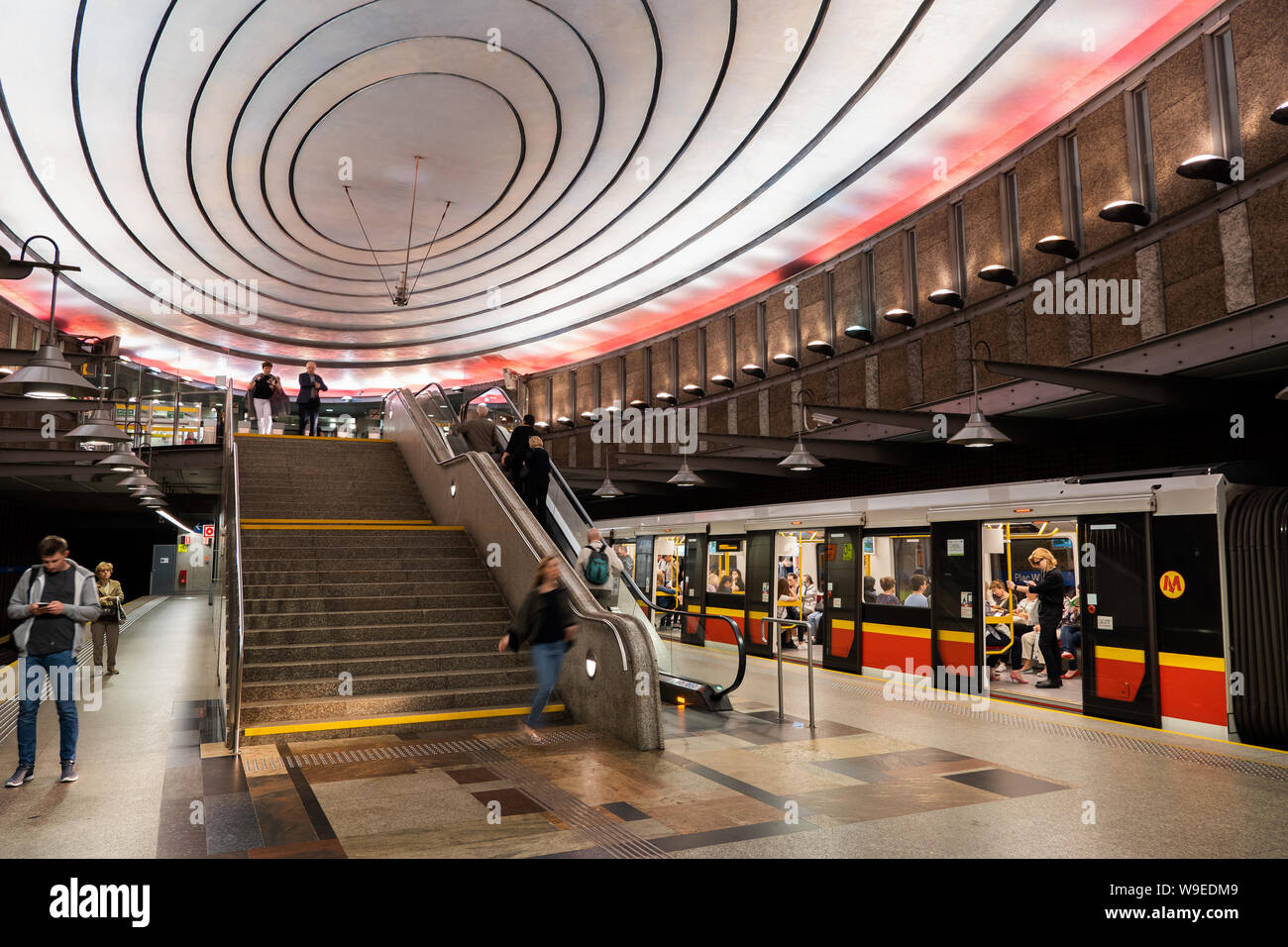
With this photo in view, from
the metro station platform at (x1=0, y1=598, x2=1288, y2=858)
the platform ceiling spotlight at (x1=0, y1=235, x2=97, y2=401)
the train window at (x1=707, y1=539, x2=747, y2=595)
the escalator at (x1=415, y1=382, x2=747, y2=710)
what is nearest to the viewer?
the metro station platform at (x1=0, y1=598, x2=1288, y2=858)

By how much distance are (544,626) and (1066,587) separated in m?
7.57

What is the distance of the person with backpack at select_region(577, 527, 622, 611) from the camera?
830 centimetres

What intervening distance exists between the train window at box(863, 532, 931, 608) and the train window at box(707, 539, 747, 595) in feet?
9.14

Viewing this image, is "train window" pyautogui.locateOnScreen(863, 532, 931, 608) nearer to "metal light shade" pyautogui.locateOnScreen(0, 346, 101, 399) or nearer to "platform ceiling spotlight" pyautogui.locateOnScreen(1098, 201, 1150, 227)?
"platform ceiling spotlight" pyautogui.locateOnScreen(1098, 201, 1150, 227)

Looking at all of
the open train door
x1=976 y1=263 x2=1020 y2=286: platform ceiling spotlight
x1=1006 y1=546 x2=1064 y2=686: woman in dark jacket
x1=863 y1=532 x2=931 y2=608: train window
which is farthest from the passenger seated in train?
x1=976 y1=263 x2=1020 y2=286: platform ceiling spotlight

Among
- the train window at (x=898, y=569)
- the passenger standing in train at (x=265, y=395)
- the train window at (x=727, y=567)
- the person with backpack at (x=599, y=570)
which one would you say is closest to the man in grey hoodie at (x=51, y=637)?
the person with backpack at (x=599, y=570)

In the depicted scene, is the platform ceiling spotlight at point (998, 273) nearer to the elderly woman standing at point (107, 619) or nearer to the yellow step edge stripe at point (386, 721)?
the yellow step edge stripe at point (386, 721)

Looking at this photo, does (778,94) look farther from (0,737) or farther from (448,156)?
(0,737)

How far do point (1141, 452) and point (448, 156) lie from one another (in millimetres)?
10353

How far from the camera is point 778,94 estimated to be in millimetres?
10617

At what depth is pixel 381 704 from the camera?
22.9 feet

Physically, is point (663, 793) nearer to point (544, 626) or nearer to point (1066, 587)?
point (544, 626)

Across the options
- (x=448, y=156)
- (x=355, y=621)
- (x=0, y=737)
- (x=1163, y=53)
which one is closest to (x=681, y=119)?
(x=448, y=156)

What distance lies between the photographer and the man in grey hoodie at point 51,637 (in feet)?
16.9
